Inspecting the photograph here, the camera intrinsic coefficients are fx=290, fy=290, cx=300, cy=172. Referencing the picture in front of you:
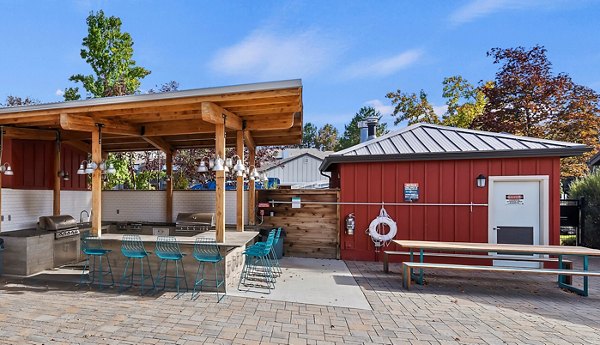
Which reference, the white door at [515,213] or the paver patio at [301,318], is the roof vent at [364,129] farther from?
the paver patio at [301,318]

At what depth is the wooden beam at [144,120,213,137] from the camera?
6270mm

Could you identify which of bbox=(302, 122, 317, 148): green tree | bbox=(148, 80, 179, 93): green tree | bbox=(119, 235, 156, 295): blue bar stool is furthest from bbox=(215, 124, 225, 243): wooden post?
bbox=(302, 122, 317, 148): green tree

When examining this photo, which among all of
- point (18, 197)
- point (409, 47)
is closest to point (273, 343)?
point (18, 197)

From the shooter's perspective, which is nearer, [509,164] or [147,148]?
[509,164]

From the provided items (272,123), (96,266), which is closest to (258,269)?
(96,266)

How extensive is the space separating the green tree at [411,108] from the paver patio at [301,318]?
13.3m

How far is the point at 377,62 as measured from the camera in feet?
36.5

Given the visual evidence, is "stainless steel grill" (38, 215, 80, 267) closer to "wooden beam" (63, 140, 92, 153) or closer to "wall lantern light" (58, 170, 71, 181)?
"wall lantern light" (58, 170, 71, 181)

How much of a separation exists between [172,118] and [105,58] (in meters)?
6.75

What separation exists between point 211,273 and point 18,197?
5167 mm

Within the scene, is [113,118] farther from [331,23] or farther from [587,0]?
[587,0]

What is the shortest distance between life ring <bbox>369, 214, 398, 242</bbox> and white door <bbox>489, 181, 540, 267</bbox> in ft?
6.85

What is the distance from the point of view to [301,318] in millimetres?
3539

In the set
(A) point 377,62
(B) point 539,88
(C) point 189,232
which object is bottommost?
(C) point 189,232
